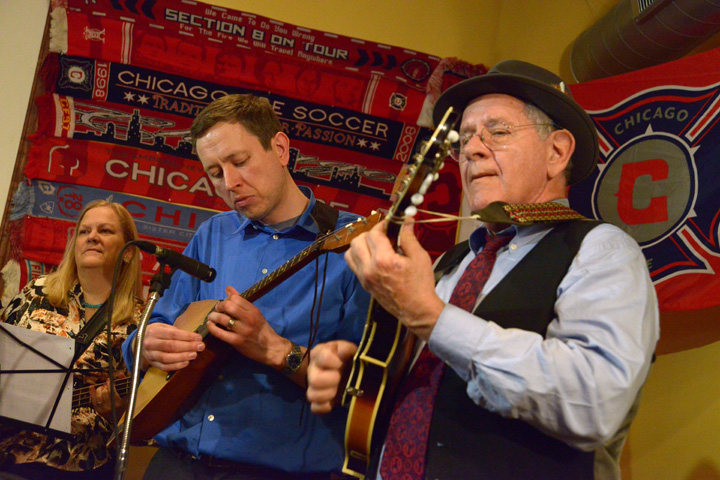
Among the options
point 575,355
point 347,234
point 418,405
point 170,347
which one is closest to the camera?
point 575,355

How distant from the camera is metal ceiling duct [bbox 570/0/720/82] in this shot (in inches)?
84.2

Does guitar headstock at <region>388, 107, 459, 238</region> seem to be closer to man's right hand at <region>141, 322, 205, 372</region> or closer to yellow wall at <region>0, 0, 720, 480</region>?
man's right hand at <region>141, 322, 205, 372</region>

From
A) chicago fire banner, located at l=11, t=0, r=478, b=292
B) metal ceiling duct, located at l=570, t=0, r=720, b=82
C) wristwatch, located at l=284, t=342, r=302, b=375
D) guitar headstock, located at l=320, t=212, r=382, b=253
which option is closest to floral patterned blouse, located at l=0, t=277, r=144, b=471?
chicago fire banner, located at l=11, t=0, r=478, b=292

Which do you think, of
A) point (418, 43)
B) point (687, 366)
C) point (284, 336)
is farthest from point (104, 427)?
point (418, 43)

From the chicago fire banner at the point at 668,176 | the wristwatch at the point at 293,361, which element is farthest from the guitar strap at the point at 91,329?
the chicago fire banner at the point at 668,176

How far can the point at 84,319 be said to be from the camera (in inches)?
109

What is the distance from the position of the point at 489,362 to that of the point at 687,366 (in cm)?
153

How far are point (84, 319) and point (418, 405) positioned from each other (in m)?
2.16

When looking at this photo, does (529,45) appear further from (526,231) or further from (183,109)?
(526,231)

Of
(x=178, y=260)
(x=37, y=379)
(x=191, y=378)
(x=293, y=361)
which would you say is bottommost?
(x=37, y=379)

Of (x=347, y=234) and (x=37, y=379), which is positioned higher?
(x=347, y=234)

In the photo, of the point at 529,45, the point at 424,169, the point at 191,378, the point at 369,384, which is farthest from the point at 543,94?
the point at 529,45

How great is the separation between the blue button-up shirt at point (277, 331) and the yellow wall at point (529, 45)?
131 centimetres

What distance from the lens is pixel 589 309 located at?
105cm
